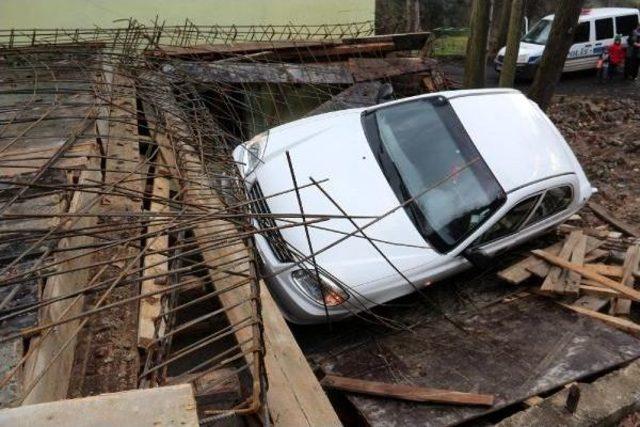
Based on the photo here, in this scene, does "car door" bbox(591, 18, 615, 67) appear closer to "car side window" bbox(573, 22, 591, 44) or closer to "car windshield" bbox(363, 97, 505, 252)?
"car side window" bbox(573, 22, 591, 44)

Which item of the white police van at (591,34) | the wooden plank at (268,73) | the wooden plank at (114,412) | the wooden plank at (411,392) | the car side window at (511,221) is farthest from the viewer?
the white police van at (591,34)

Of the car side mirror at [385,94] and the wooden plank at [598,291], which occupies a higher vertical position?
the car side mirror at [385,94]

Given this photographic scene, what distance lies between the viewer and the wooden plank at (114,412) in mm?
1744

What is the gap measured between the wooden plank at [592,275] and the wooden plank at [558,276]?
85 mm

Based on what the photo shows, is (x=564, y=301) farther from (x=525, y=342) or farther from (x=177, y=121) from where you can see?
(x=177, y=121)

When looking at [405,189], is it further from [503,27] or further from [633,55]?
[503,27]

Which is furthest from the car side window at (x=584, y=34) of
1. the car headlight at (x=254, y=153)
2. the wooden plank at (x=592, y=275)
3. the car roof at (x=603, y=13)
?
the car headlight at (x=254, y=153)

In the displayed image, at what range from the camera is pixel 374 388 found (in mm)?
4191

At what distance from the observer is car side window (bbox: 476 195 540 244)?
524 centimetres

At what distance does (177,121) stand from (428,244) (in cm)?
247

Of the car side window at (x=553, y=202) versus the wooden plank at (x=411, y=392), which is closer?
the wooden plank at (x=411, y=392)

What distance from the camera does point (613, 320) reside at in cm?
514

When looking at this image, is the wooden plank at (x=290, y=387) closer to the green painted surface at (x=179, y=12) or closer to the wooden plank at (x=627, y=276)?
the wooden plank at (x=627, y=276)

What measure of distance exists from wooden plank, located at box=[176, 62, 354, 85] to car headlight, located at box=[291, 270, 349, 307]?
3708 mm
